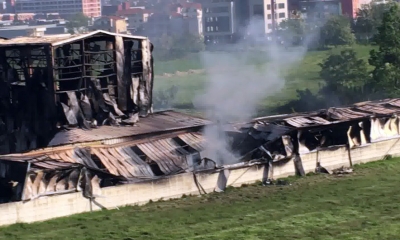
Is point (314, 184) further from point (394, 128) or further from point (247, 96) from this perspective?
point (247, 96)

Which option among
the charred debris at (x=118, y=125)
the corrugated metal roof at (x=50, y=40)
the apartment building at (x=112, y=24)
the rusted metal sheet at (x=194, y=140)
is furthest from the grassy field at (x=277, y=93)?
the apartment building at (x=112, y=24)

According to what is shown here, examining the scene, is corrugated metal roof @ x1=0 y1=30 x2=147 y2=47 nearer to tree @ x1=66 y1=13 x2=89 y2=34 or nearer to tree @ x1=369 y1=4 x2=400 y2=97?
tree @ x1=369 y1=4 x2=400 y2=97

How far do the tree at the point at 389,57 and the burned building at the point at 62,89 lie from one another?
1426 centimetres

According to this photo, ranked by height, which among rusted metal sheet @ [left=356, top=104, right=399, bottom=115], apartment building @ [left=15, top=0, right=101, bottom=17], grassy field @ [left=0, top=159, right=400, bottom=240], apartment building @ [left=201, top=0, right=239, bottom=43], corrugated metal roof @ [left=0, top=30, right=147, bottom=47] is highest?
apartment building @ [left=15, top=0, right=101, bottom=17]

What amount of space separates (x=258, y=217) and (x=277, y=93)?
3062cm

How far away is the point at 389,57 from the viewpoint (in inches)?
1630

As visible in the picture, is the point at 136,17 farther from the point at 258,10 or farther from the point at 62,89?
the point at 62,89

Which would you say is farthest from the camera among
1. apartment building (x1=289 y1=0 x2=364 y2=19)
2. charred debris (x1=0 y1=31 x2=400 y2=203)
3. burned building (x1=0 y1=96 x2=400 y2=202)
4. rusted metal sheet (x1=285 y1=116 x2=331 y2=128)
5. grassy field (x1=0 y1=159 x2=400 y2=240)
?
apartment building (x1=289 y1=0 x2=364 y2=19)

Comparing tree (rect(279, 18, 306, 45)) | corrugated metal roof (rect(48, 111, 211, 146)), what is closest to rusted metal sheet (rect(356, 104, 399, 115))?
corrugated metal roof (rect(48, 111, 211, 146))

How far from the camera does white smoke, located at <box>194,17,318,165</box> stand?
29.2 m

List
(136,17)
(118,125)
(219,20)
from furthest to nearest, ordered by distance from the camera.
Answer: (136,17) → (219,20) → (118,125)

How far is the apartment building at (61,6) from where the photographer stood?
14125 cm

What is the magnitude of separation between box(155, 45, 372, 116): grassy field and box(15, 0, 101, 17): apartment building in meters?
72.2

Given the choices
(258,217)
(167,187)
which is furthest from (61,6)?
(258,217)
